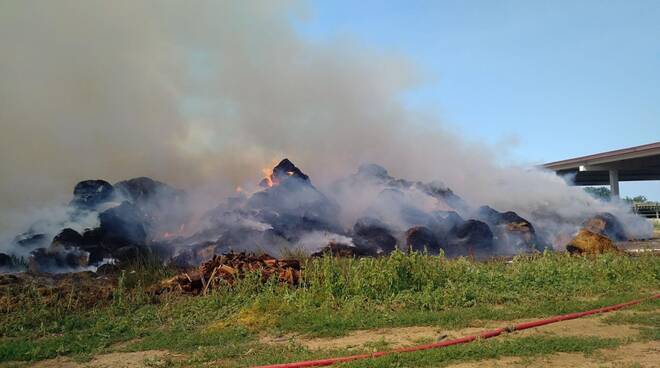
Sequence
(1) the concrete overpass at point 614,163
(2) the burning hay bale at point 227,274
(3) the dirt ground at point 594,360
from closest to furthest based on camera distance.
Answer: (3) the dirt ground at point 594,360
(2) the burning hay bale at point 227,274
(1) the concrete overpass at point 614,163

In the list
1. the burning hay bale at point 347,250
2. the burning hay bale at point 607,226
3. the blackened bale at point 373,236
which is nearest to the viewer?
the burning hay bale at point 347,250

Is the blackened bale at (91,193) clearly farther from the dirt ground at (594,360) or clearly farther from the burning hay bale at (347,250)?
the dirt ground at (594,360)

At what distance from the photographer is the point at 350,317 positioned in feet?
27.5

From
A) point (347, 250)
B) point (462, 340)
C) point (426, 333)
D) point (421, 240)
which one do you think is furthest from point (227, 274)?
point (421, 240)

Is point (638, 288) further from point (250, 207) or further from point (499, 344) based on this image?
point (250, 207)

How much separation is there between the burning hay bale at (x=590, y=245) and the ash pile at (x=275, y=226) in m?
0.04

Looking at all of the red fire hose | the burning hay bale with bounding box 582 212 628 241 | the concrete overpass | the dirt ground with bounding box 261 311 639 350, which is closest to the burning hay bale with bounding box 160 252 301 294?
the dirt ground with bounding box 261 311 639 350

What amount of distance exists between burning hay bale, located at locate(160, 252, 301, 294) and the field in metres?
0.43

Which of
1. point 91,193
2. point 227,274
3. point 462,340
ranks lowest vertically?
point 462,340

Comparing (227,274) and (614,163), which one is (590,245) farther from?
(614,163)

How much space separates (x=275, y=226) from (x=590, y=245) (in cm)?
1170

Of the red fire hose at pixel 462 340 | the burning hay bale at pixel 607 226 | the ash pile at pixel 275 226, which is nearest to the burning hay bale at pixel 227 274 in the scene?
the ash pile at pixel 275 226

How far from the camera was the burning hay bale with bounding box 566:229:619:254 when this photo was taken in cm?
1675

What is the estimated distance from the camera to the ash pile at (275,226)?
18.7 metres
